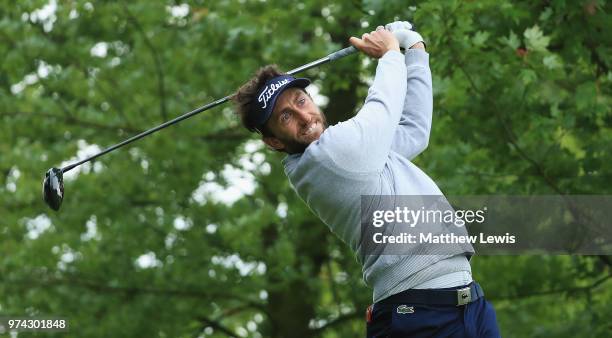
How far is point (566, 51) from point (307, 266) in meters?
4.06

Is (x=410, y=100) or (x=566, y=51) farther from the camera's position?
(x=566, y=51)

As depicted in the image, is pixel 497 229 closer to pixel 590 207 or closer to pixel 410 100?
pixel 590 207

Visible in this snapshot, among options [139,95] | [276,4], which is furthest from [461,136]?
[139,95]

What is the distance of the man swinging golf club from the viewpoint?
3242 millimetres

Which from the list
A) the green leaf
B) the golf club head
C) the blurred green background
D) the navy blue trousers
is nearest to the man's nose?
the navy blue trousers

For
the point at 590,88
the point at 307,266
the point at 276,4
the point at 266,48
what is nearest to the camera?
the point at 590,88

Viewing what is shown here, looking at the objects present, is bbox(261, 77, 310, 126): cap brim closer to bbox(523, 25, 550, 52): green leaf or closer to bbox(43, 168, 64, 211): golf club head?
bbox(43, 168, 64, 211): golf club head

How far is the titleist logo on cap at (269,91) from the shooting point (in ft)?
11.6

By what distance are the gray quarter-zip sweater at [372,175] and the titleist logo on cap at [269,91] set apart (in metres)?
0.23

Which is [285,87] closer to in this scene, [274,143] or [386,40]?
[274,143]

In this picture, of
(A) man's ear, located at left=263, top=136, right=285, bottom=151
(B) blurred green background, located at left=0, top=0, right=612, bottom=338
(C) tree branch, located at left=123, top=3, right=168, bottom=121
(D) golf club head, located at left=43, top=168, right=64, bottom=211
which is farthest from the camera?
(C) tree branch, located at left=123, top=3, right=168, bottom=121

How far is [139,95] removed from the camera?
9086 millimetres

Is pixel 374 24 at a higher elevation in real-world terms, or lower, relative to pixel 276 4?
higher

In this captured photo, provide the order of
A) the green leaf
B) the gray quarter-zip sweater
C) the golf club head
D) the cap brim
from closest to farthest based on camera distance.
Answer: the gray quarter-zip sweater < the cap brim < the golf club head < the green leaf
